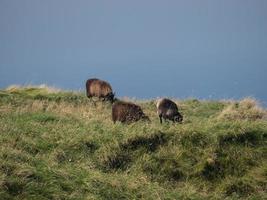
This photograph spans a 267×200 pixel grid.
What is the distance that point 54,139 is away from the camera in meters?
16.7

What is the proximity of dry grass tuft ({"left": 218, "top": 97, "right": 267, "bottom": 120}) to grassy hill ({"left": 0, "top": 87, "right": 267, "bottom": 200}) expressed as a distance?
5051 mm

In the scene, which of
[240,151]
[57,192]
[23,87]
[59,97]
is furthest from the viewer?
[23,87]

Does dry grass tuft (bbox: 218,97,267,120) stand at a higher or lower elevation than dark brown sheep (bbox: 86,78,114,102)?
lower

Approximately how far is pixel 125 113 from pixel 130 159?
4.71 metres

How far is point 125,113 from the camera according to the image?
21109mm

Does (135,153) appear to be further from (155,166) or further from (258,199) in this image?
(258,199)

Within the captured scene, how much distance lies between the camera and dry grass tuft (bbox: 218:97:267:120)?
2372 centimetres

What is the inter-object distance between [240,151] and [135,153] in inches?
110

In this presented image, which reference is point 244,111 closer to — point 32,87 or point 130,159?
point 130,159

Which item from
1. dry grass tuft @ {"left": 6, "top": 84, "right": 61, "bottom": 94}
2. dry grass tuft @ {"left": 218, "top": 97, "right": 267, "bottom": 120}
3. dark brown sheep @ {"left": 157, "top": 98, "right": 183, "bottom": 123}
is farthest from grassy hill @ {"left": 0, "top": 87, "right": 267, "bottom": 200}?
dry grass tuft @ {"left": 6, "top": 84, "right": 61, "bottom": 94}

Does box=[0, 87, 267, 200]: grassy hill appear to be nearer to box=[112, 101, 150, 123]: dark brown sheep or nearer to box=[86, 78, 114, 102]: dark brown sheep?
box=[112, 101, 150, 123]: dark brown sheep

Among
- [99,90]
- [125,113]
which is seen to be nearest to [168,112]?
[125,113]

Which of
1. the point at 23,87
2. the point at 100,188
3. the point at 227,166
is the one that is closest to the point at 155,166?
the point at 227,166

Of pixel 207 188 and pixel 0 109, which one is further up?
pixel 0 109
